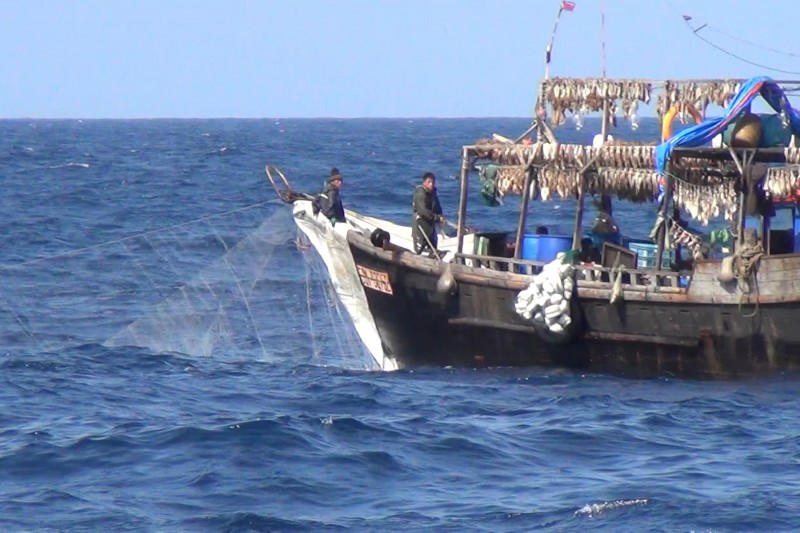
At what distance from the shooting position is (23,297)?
18641 millimetres

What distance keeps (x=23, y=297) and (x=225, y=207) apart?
20.6m

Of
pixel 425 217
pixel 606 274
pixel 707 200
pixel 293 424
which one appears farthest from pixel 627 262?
pixel 293 424

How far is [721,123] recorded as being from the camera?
613 inches

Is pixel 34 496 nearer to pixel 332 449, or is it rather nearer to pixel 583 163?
pixel 332 449

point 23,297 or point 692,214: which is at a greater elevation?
point 692,214

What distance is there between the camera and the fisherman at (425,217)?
17094 millimetres

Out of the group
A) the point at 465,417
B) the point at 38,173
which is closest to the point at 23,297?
the point at 465,417

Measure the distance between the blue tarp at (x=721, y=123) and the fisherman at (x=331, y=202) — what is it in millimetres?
3763

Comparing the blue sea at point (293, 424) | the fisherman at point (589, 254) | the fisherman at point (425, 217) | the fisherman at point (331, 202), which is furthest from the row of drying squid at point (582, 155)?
the blue sea at point (293, 424)

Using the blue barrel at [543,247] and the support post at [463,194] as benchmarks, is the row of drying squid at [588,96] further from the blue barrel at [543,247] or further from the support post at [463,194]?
the blue barrel at [543,247]

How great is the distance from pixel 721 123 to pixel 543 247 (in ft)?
8.16

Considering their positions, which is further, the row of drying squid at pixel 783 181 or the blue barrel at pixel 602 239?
the blue barrel at pixel 602 239

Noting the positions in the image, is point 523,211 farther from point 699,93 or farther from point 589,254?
point 699,93

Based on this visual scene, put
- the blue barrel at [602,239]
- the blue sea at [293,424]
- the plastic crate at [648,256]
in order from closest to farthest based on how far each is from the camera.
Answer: the blue sea at [293,424]
the plastic crate at [648,256]
the blue barrel at [602,239]
